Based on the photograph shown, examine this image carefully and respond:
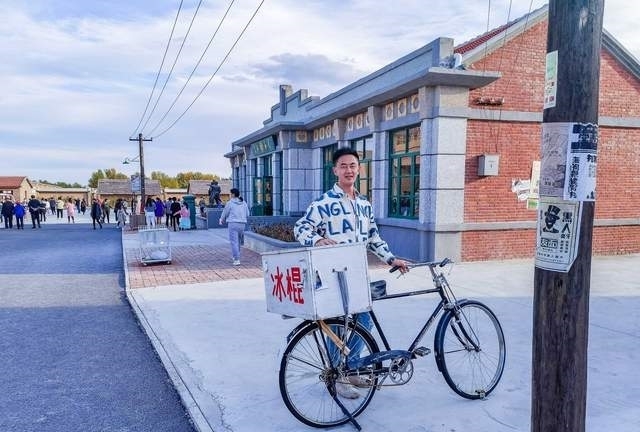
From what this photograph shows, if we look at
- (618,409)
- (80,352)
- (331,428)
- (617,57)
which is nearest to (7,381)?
(80,352)

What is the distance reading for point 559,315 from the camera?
2.28 metres

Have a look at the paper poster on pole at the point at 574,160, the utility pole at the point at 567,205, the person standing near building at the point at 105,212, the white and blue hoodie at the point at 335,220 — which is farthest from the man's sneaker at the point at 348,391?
the person standing near building at the point at 105,212

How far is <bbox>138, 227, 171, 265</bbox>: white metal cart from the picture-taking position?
37.1ft

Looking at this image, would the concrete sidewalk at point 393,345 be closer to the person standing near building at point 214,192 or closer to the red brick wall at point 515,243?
the red brick wall at point 515,243

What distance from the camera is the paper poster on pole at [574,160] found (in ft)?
7.14

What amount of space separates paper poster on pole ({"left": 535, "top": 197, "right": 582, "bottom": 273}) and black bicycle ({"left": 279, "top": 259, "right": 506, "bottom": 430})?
4.53ft

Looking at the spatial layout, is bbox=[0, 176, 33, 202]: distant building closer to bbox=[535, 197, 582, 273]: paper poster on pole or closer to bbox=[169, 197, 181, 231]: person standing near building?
bbox=[169, 197, 181, 231]: person standing near building

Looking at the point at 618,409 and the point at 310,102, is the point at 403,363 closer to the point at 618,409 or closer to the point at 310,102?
the point at 618,409

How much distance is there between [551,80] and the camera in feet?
7.48

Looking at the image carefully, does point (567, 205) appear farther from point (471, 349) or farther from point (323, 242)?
point (471, 349)

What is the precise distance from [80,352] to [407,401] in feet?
12.1

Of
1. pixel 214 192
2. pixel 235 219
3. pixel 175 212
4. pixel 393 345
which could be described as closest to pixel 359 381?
pixel 393 345

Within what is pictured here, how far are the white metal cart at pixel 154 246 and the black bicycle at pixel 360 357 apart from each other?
27.3 ft

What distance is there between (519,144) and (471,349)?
8182 millimetres
